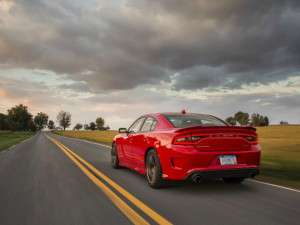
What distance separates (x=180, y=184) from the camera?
747 cm

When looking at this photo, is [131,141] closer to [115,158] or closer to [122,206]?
[115,158]

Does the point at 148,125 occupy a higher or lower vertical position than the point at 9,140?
higher

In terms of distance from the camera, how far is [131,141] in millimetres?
8875

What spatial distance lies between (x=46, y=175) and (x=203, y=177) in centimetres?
440

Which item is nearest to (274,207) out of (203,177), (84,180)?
(203,177)

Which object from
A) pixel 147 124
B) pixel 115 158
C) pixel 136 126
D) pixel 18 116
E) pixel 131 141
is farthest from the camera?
pixel 18 116

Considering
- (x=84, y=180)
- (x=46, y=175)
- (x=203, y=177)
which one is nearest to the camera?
(x=203, y=177)

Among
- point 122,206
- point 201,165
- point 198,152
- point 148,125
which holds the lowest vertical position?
point 122,206

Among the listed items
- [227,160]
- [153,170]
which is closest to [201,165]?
[227,160]

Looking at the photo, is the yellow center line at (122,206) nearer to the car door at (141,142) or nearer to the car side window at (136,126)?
the car door at (141,142)

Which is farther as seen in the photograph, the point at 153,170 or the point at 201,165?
the point at 153,170

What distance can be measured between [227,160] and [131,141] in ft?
9.94

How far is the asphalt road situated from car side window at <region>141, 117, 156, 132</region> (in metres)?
1.15

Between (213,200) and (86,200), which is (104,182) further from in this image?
(213,200)
